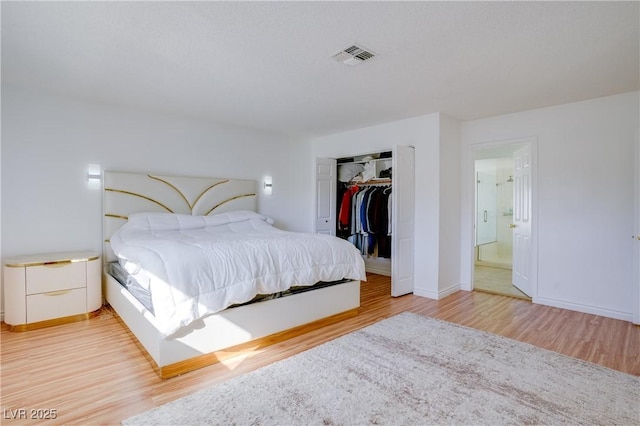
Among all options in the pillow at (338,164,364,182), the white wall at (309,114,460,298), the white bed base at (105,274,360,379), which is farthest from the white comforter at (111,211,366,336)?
the pillow at (338,164,364,182)

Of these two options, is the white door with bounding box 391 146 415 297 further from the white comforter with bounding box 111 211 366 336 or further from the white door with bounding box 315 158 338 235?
the white door with bounding box 315 158 338 235

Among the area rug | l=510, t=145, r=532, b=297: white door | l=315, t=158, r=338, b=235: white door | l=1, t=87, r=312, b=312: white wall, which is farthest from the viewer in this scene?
l=315, t=158, r=338, b=235: white door

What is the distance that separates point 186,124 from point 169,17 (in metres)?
2.58

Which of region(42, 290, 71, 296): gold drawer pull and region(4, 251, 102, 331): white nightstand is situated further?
region(42, 290, 71, 296): gold drawer pull

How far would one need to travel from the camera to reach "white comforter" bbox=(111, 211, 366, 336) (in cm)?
222

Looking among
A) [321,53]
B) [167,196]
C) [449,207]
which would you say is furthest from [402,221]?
[167,196]

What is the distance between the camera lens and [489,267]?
21.5ft

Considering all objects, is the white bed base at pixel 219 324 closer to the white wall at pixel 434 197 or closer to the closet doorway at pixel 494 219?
the white wall at pixel 434 197

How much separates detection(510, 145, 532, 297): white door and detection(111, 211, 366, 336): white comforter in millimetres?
2414

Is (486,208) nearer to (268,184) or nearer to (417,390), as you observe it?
(268,184)

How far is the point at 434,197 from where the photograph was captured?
4238 millimetres

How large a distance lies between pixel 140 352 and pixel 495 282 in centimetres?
499

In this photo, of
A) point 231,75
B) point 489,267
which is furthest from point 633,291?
point 231,75

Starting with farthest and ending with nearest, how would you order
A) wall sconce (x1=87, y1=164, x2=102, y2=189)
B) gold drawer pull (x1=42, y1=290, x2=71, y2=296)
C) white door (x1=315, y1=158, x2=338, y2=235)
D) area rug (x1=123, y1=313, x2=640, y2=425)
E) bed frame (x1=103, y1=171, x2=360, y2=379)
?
white door (x1=315, y1=158, x2=338, y2=235), wall sconce (x1=87, y1=164, x2=102, y2=189), gold drawer pull (x1=42, y1=290, x2=71, y2=296), bed frame (x1=103, y1=171, x2=360, y2=379), area rug (x1=123, y1=313, x2=640, y2=425)
